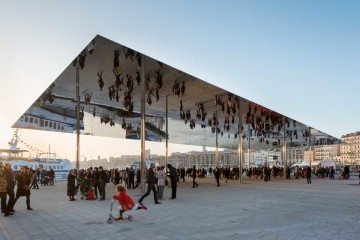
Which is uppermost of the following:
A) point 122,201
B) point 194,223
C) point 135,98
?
point 135,98

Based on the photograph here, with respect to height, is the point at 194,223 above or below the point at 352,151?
below

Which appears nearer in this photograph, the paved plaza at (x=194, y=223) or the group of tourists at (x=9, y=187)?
the paved plaza at (x=194, y=223)

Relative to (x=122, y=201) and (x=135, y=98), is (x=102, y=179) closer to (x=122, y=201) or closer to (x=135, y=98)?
(x=122, y=201)

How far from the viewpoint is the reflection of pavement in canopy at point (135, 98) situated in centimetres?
1598

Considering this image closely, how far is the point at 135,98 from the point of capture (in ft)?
85.2

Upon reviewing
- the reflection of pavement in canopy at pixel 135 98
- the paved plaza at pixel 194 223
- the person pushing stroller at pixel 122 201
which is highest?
the reflection of pavement in canopy at pixel 135 98

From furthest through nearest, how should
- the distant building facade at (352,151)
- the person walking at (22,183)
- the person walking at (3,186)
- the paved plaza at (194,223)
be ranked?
1. the distant building facade at (352,151)
2. the person walking at (22,183)
3. the person walking at (3,186)
4. the paved plaza at (194,223)

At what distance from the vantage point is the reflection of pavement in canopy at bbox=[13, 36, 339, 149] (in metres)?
16.0

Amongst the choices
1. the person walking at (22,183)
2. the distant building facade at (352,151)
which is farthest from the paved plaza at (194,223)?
the distant building facade at (352,151)

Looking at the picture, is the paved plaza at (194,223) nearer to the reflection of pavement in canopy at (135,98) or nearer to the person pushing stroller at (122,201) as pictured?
the person pushing stroller at (122,201)

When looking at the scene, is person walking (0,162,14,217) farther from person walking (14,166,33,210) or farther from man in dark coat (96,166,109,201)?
man in dark coat (96,166,109,201)

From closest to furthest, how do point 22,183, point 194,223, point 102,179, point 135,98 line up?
1. point 194,223
2. point 22,183
3. point 102,179
4. point 135,98

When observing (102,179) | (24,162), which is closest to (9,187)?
(102,179)

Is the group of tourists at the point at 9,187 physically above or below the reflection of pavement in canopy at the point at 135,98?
below
